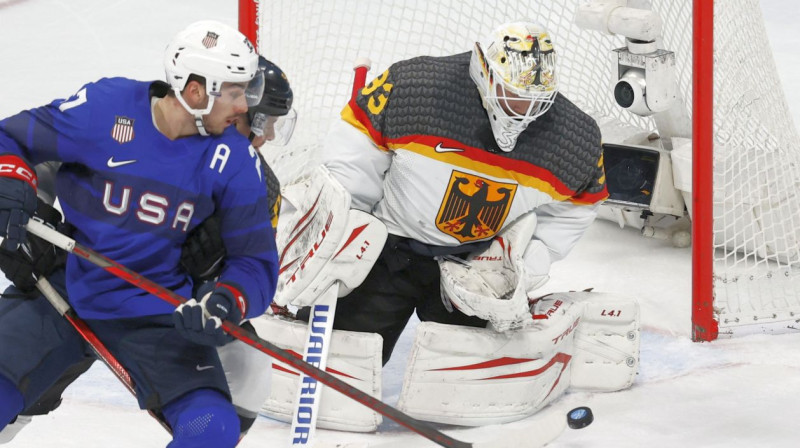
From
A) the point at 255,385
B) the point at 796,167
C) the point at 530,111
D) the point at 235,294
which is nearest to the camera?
the point at 235,294

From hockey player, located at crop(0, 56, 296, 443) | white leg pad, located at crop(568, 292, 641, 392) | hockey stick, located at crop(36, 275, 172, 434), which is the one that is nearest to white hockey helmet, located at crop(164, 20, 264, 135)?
hockey player, located at crop(0, 56, 296, 443)

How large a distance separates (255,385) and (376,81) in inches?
39.4

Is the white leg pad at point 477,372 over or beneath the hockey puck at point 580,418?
beneath

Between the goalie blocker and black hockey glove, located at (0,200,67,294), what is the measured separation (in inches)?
35.3

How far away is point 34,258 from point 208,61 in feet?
1.87

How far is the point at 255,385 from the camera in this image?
296 cm

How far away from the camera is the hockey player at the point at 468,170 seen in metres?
3.42

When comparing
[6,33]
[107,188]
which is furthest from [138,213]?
[6,33]

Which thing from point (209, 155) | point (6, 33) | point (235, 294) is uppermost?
point (209, 155)

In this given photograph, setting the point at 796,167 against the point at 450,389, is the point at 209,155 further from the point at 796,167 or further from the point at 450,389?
the point at 796,167

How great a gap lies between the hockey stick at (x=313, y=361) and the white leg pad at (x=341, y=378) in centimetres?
3

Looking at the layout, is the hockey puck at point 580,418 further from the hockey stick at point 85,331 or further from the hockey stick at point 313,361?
the hockey stick at point 85,331

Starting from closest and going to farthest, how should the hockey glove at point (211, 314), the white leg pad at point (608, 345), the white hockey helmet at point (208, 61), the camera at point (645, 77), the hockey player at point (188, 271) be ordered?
1. the hockey glove at point (211, 314)
2. the white hockey helmet at point (208, 61)
3. the hockey player at point (188, 271)
4. the white leg pad at point (608, 345)
5. the camera at point (645, 77)

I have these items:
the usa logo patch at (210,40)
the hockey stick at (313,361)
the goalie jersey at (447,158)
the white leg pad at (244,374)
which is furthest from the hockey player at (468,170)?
the usa logo patch at (210,40)
